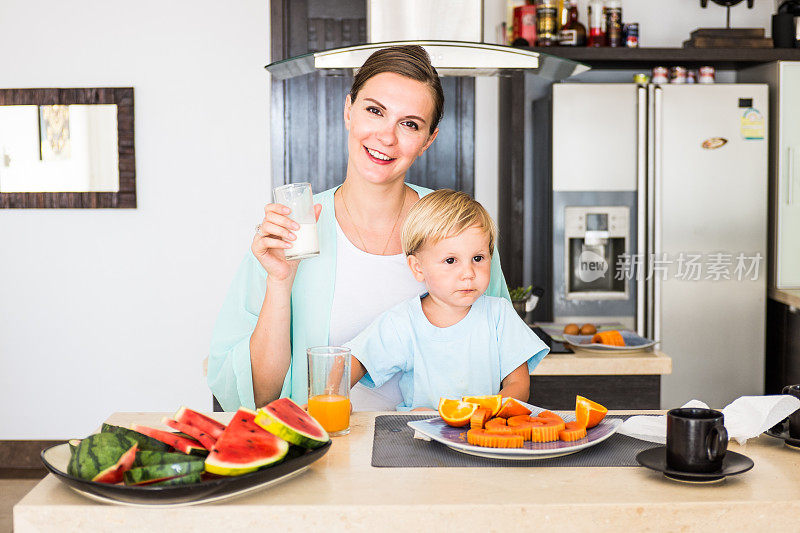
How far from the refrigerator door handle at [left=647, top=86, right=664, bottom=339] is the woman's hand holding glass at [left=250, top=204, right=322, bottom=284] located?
2.76 meters

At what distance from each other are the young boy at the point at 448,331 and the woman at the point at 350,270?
99mm

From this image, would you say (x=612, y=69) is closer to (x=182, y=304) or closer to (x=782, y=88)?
(x=782, y=88)

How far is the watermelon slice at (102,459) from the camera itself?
3.79 feet

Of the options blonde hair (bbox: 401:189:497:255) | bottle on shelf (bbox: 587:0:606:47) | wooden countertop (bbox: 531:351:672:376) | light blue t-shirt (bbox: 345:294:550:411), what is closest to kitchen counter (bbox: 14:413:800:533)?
→ light blue t-shirt (bbox: 345:294:550:411)

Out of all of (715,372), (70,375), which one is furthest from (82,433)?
(715,372)

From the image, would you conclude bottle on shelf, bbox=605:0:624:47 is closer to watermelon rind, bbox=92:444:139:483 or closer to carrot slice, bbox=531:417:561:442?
carrot slice, bbox=531:417:561:442

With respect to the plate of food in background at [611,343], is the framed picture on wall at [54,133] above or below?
above

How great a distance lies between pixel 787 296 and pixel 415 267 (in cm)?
286

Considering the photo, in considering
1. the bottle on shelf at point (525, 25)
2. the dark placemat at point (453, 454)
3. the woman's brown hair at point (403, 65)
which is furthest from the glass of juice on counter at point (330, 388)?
the bottle on shelf at point (525, 25)

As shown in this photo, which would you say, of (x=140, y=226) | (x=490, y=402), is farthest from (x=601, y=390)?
(x=140, y=226)

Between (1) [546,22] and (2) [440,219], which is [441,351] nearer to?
(2) [440,219]

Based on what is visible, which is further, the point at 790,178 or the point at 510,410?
the point at 790,178

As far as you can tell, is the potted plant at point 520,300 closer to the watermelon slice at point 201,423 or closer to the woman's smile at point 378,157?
the woman's smile at point 378,157

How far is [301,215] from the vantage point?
64.6 inches
